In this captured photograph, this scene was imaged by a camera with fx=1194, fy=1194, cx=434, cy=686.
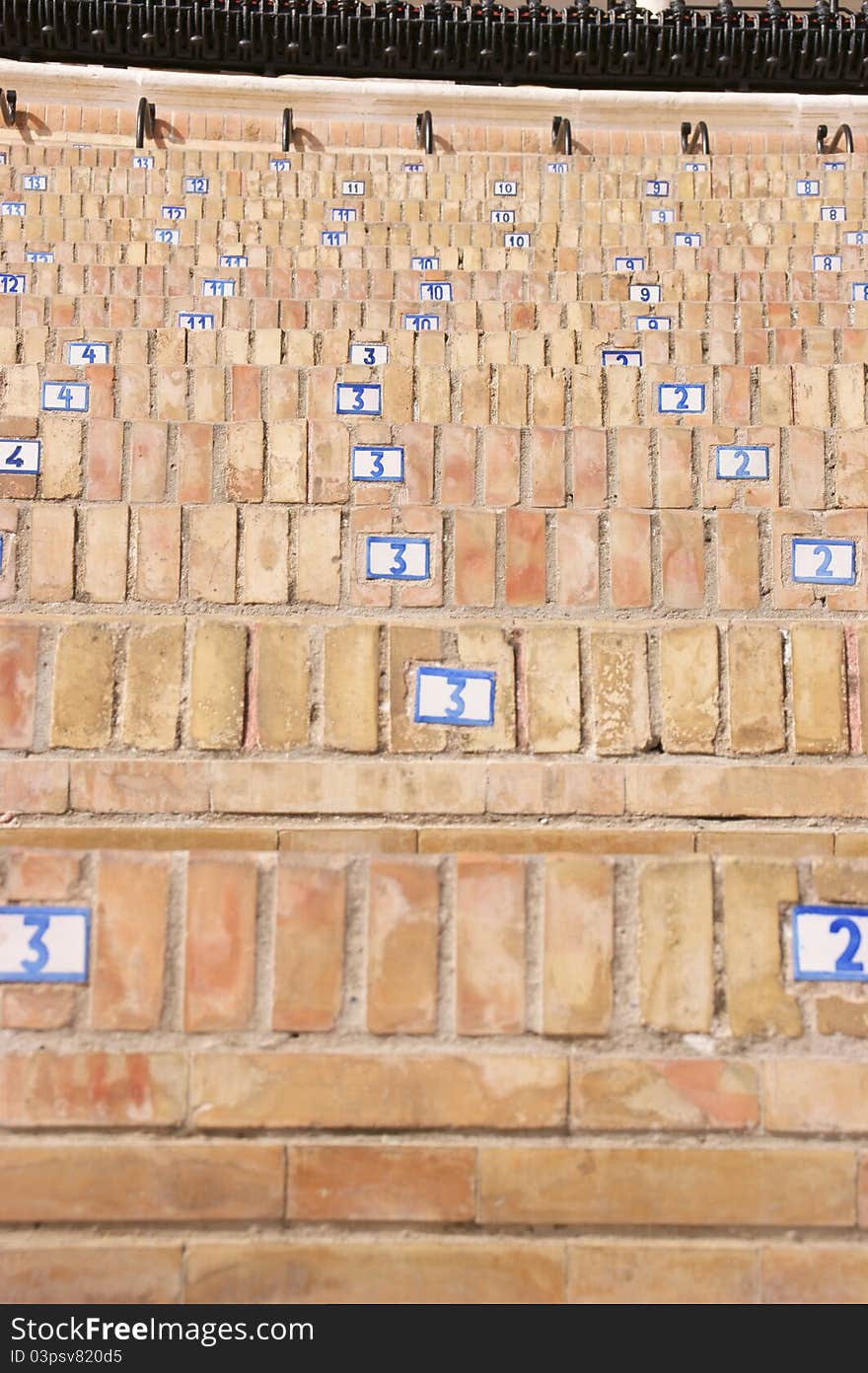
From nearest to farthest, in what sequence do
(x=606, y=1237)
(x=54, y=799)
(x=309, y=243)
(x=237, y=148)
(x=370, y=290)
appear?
(x=606, y=1237) < (x=54, y=799) < (x=370, y=290) < (x=309, y=243) < (x=237, y=148)

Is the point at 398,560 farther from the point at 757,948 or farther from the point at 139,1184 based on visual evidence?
the point at 139,1184

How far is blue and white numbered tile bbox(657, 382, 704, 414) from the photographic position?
9.25 feet

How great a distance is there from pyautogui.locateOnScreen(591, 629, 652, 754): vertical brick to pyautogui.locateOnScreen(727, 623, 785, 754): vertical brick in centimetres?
14

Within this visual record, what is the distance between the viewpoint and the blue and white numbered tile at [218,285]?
202 inches

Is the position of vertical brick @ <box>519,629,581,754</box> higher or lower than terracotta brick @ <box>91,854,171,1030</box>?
higher

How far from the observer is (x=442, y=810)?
190 centimetres

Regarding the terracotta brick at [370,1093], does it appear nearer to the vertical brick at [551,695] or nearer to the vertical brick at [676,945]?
the vertical brick at [676,945]

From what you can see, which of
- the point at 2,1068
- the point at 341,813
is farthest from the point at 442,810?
the point at 2,1068

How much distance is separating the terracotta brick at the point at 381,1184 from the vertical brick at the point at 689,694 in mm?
745

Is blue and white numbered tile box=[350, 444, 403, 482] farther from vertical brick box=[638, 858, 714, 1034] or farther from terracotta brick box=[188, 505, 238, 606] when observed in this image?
vertical brick box=[638, 858, 714, 1034]

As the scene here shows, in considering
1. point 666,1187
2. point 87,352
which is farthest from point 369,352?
point 666,1187

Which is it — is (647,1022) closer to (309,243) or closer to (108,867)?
(108,867)

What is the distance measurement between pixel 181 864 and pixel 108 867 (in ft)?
0.30

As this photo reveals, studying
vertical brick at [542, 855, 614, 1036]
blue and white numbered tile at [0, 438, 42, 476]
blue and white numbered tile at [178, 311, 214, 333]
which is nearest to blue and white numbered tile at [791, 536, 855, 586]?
vertical brick at [542, 855, 614, 1036]
